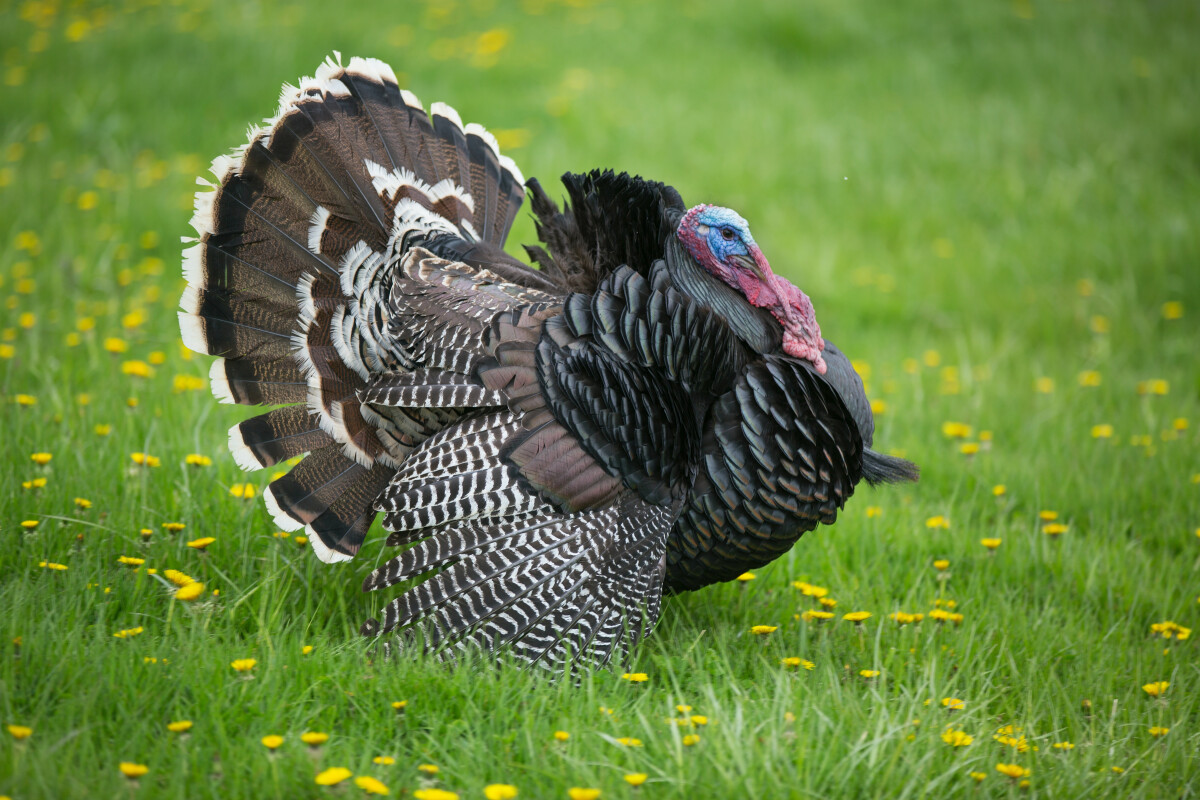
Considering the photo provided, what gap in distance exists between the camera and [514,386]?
3.39m

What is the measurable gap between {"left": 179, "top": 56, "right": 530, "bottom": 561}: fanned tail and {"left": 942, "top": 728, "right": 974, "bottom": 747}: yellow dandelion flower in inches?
76.0

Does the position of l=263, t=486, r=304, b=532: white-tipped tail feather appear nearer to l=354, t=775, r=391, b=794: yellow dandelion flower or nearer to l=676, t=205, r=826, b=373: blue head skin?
l=354, t=775, r=391, b=794: yellow dandelion flower

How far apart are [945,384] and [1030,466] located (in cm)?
107

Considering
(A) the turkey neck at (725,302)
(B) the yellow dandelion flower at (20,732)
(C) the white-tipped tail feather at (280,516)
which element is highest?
(A) the turkey neck at (725,302)

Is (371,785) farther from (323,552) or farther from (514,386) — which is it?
(514,386)

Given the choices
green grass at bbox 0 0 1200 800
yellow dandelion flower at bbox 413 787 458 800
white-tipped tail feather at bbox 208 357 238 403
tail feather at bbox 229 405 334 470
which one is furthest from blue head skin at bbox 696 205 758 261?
yellow dandelion flower at bbox 413 787 458 800

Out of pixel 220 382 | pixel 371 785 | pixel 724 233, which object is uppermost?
pixel 724 233

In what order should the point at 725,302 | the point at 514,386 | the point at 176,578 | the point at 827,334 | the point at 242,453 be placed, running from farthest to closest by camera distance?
the point at 827,334
the point at 725,302
the point at 242,453
the point at 514,386
the point at 176,578

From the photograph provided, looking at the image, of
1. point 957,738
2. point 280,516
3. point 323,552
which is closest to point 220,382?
point 280,516

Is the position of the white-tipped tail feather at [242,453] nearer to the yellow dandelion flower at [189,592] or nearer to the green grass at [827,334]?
the green grass at [827,334]

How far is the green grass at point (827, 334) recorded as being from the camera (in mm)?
2818

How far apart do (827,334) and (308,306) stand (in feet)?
13.3

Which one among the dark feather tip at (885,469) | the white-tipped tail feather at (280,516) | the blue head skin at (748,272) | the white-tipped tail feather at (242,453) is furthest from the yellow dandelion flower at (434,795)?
the dark feather tip at (885,469)

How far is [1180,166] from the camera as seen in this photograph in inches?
334
